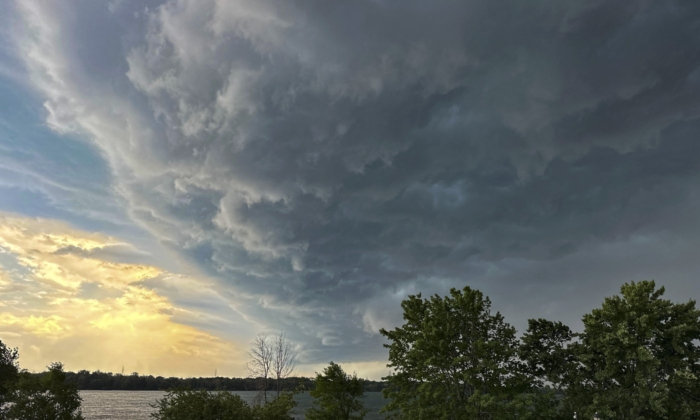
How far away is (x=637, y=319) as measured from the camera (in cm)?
3167

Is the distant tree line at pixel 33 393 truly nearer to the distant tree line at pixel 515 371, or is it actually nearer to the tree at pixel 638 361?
the distant tree line at pixel 515 371

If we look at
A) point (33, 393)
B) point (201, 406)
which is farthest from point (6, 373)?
point (201, 406)

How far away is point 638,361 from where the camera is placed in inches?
1262

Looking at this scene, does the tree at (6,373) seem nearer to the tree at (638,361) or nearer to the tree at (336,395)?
the tree at (336,395)

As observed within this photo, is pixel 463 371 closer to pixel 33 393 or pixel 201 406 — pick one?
pixel 201 406

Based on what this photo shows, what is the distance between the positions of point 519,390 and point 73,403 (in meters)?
39.3

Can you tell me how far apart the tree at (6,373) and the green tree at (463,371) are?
109 ft

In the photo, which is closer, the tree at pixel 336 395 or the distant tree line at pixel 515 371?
the distant tree line at pixel 515 371

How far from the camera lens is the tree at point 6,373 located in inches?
1503

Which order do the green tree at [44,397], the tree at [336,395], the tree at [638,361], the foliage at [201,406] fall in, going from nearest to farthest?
the foliage at [201,406], the tree at [638,361], the green tree at [44,397], the tree at [336,395]

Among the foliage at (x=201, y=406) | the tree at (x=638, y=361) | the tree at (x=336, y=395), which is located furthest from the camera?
the tree at (x=336, y=395)

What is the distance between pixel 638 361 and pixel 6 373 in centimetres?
5168

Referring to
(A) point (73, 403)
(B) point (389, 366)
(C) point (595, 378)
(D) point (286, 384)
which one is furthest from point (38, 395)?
(C) point (595, 378)

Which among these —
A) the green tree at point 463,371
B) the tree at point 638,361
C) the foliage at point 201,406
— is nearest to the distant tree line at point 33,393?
the foliage at point 201,406
